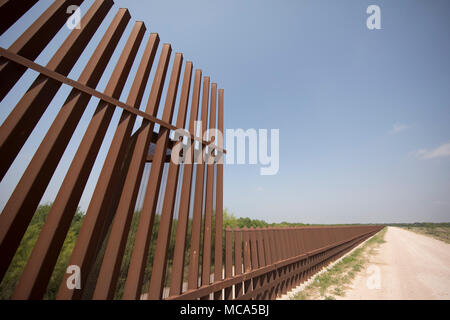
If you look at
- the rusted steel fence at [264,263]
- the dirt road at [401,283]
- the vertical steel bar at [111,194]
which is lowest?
the dirt road at [401,283]

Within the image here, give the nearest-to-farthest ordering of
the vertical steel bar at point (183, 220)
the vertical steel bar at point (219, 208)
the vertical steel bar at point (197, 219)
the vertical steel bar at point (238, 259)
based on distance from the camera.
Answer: the vertical steel bar at point (183, 220)
the vertical steel bar at point (197, 219)
the vertical steel bar at point (219, 208)
the vertical steel bar at point (238, 259)

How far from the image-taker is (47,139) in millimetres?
1605

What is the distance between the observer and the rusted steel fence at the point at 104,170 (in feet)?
4.74

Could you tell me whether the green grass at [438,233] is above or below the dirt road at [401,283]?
above

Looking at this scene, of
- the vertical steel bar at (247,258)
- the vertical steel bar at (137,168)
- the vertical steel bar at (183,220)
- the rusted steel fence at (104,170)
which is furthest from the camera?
the vertical steel bar at (247,258)

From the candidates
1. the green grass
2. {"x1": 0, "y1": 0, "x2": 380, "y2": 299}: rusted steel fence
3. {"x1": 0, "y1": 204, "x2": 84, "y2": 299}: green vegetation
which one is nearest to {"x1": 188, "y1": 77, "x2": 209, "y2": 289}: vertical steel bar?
{"x1": 0, "y1": 0, "x2": 380, "y2": 299}: rusted steel fence

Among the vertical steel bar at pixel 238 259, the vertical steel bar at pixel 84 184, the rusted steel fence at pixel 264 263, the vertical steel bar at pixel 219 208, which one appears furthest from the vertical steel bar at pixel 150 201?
the vertical steel bar at pixel 238 259

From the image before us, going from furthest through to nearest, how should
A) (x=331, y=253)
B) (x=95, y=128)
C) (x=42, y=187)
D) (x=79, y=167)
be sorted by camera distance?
(x=331, y=253)
(x=95, y=128)
(x=79, y=167)
(x=42, y=187)

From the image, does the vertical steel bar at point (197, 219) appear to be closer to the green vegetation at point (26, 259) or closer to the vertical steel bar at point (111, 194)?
the vertical steel bar at point (111, 194)

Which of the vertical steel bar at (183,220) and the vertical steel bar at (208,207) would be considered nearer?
the vertical steel bar at (183,220)

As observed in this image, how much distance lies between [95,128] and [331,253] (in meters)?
11.1

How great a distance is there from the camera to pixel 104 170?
188 cm

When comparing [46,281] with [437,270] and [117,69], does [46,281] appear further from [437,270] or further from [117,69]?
[437,270]
